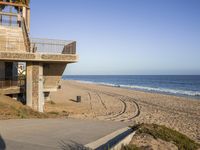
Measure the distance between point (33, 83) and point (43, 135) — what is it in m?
8.17

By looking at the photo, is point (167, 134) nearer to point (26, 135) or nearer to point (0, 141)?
point (26, 135)

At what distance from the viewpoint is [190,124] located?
15.8 m

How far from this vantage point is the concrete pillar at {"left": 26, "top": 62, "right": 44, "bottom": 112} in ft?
47.8

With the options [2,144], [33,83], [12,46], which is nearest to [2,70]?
[12,46]

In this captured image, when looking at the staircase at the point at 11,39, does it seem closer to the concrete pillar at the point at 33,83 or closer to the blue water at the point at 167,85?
the concrete pillar at the point at 33,83

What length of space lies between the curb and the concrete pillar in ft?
27.3

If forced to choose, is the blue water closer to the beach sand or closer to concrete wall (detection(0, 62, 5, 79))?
the beach sand

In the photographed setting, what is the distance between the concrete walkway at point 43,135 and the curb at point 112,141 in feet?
0.85

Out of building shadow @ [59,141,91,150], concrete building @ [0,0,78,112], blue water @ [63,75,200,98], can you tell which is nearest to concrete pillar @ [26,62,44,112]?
concrete building @ [0,0,78,112]

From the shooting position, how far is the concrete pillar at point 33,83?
14.6 m

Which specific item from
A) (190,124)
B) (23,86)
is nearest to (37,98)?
(23,86)

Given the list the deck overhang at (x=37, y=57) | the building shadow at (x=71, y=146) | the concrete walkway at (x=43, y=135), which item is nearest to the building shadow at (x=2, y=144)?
the concrete walkway at (x=43, y=135)

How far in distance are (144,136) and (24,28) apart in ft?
38.8

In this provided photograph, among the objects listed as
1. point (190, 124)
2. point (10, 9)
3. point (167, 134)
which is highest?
point (10, 9)
